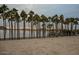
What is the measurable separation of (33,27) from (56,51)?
40 cm

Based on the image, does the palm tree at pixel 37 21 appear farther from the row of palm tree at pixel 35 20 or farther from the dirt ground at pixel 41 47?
the dirt ground at pixel 41 47

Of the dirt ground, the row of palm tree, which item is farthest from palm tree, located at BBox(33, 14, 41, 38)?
the dirt ground

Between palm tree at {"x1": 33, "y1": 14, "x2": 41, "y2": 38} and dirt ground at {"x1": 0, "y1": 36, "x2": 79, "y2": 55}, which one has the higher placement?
palm tree at {"x1": 33, "y1": 14, "x2": 41, "y2": 38}

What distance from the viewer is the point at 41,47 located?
172 centimetres

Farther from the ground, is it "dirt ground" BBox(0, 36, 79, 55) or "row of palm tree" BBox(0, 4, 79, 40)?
"row of palm tree" BBox(0, 4, 79, 40)

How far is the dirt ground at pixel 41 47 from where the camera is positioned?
171 centimetres

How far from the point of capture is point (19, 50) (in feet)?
5.64

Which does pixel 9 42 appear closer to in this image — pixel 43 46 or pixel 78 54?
pixel 43 46

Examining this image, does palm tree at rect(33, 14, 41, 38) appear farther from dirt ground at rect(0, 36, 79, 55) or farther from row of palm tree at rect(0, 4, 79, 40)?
dirt ground at rect(0, 36, 79, 55)

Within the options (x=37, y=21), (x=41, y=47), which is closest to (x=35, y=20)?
(x=37, y=21)

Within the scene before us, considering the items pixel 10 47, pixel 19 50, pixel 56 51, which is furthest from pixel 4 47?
pixel 56 51

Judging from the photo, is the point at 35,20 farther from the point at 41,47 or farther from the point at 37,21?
the point at 41,47

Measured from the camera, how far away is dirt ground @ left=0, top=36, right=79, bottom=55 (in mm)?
1714

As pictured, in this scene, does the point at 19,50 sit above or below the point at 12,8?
below
